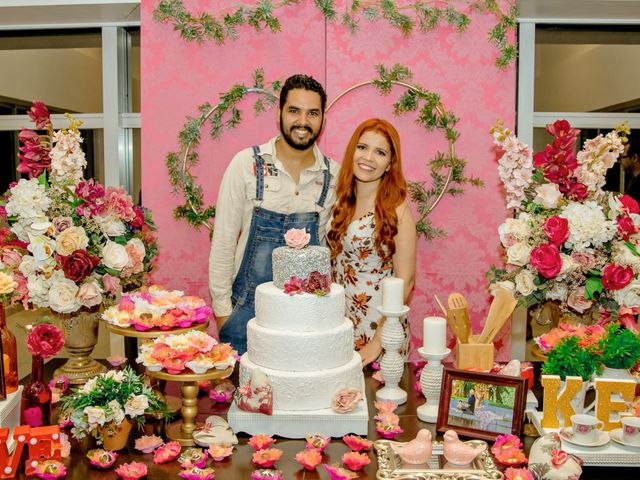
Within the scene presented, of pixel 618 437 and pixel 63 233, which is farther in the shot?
pixel 63 233

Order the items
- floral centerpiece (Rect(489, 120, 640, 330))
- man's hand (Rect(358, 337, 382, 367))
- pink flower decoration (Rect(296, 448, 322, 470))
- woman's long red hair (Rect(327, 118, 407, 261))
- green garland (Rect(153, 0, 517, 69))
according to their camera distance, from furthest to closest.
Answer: green garland (Rect(153, 0, 517, 69)) → woman's long red hair (Rect(327, 118, 407, 261)) → man's hand (Rect(358, 337, 382, 367)) → floral centerpiece (Rect(489, 120, 640, 330)) → pink flower decoration (Rect(296, 448, 322, 470))

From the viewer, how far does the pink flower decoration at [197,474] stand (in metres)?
1.76

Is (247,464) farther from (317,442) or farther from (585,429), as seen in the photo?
(585,429)

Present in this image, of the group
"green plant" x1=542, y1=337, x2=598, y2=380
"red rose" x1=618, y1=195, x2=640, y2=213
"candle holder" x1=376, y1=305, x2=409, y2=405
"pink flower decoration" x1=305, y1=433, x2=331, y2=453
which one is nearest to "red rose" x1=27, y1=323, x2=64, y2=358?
"pink flower decoration" x1=305, y1=433, x2=331, y2=453

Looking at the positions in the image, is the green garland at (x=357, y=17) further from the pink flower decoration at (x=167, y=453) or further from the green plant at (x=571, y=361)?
the pink flower decoration at (x=167, y=453)

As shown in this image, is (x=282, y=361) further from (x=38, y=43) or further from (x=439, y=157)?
(x=38, y=43)

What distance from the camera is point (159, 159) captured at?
12.7 ft

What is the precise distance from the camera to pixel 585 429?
6.26ft

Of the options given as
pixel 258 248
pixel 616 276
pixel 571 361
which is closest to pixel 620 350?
pixel 571 361

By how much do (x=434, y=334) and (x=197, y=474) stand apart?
0.87 metres

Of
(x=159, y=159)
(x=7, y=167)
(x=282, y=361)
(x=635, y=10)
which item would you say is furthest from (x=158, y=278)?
(x=635, y=10)

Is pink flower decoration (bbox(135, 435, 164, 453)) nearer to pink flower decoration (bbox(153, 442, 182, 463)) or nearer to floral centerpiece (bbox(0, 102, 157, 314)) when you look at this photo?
pink flower decoration (bbox(153, 442, 182, 463))

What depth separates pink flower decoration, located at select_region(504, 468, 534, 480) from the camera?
1742 millimetres

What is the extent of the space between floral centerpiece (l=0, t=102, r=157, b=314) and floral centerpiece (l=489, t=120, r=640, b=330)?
1445mm
